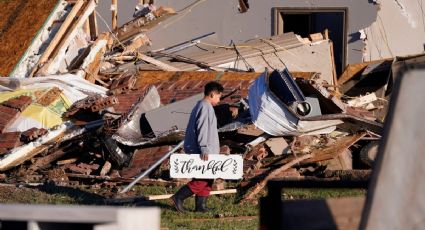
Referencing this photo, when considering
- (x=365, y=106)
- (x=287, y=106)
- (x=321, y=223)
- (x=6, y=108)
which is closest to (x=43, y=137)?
(x=6, y=108)

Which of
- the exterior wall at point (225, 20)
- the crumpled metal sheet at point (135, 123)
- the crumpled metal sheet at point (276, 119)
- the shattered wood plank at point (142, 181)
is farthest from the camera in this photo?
the exterior wall at point (225, 20)

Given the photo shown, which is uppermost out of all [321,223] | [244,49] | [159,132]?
[244,49]

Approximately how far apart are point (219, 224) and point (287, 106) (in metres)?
3.64

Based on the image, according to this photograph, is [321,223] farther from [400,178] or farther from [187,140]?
[187,140]

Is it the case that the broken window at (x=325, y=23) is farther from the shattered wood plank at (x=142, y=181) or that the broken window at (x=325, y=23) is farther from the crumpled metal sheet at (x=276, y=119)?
the shattered wood plank at (x=142, y=181)

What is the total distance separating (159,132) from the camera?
14.9 meters

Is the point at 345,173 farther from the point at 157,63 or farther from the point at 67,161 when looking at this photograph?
the point at 157,63

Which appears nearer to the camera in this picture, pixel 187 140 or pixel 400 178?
pixel 400 178

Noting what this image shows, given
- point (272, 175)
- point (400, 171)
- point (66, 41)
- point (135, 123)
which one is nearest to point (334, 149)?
point (272, 175)

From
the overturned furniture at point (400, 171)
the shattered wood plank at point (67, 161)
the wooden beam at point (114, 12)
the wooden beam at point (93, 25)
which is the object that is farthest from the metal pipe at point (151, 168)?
the overturned furniture at point (400, 171)

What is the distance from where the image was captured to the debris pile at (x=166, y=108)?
557 inches

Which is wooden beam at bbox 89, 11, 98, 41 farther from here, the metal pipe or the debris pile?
the metal pipe

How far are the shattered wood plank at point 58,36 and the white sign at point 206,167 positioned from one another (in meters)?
6.96

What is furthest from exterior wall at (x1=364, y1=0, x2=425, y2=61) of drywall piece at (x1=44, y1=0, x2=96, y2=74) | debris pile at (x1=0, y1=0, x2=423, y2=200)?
drywall piece at (x1=44, y1=0, x2=96, y2=74)
